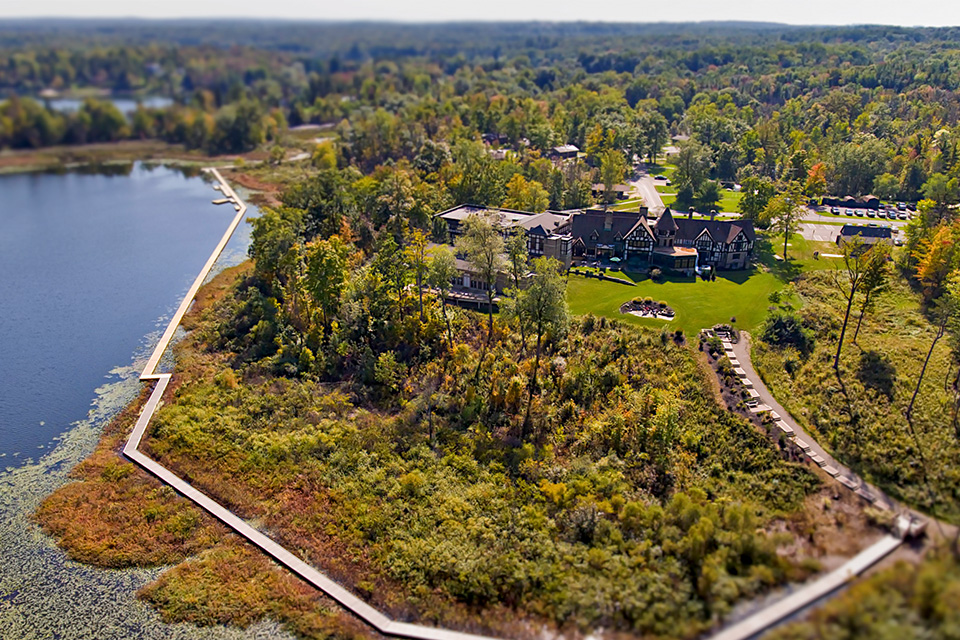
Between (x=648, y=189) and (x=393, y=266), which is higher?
(x=393, y=266)

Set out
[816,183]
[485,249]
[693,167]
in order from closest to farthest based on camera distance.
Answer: [485,249] → [816,183] → [693,167]

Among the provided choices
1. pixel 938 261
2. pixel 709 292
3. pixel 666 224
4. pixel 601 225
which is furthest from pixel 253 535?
pixel 938 261

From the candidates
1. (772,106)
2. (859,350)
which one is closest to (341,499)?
(859,350)

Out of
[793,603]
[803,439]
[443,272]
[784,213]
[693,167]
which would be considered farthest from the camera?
[693,167]

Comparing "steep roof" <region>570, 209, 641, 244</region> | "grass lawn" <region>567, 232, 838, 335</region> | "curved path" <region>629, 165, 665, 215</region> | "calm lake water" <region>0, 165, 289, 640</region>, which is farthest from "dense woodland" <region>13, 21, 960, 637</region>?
"steep roof" <region>570, 209, 641, 244</region>

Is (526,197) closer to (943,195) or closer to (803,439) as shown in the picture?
(943,195)

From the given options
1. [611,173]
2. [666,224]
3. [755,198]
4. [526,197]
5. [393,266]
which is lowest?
[393,266]
